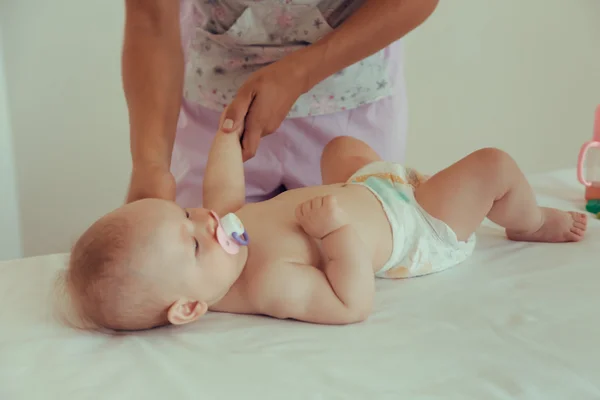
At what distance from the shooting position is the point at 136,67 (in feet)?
3.78

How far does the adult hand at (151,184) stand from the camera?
0.99m

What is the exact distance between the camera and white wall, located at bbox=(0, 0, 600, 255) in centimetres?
190

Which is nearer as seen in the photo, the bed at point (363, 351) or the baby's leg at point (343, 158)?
the bed at point (363, 351)

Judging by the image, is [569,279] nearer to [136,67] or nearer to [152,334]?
[152,334]

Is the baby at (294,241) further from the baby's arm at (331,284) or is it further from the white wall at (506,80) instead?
the white wall at (506,80)

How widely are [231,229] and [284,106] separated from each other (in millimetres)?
254

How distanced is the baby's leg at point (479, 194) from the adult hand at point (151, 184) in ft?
1.44

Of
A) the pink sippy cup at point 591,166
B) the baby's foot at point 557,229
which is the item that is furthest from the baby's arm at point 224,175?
the pink sippy cup at point 591,166

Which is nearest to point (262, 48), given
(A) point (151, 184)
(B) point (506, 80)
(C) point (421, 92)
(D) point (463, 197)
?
(A) point (151, 184)

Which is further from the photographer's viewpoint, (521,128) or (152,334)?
(521,128)

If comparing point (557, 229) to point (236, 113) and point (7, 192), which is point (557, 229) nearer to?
point (236, 113)

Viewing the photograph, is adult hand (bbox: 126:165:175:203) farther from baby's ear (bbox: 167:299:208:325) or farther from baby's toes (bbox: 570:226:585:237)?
baby's toes (bbox: 570:226:585:237)

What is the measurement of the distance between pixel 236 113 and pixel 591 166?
0.95 m

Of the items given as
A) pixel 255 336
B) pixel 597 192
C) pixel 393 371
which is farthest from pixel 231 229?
pixel 597 192
